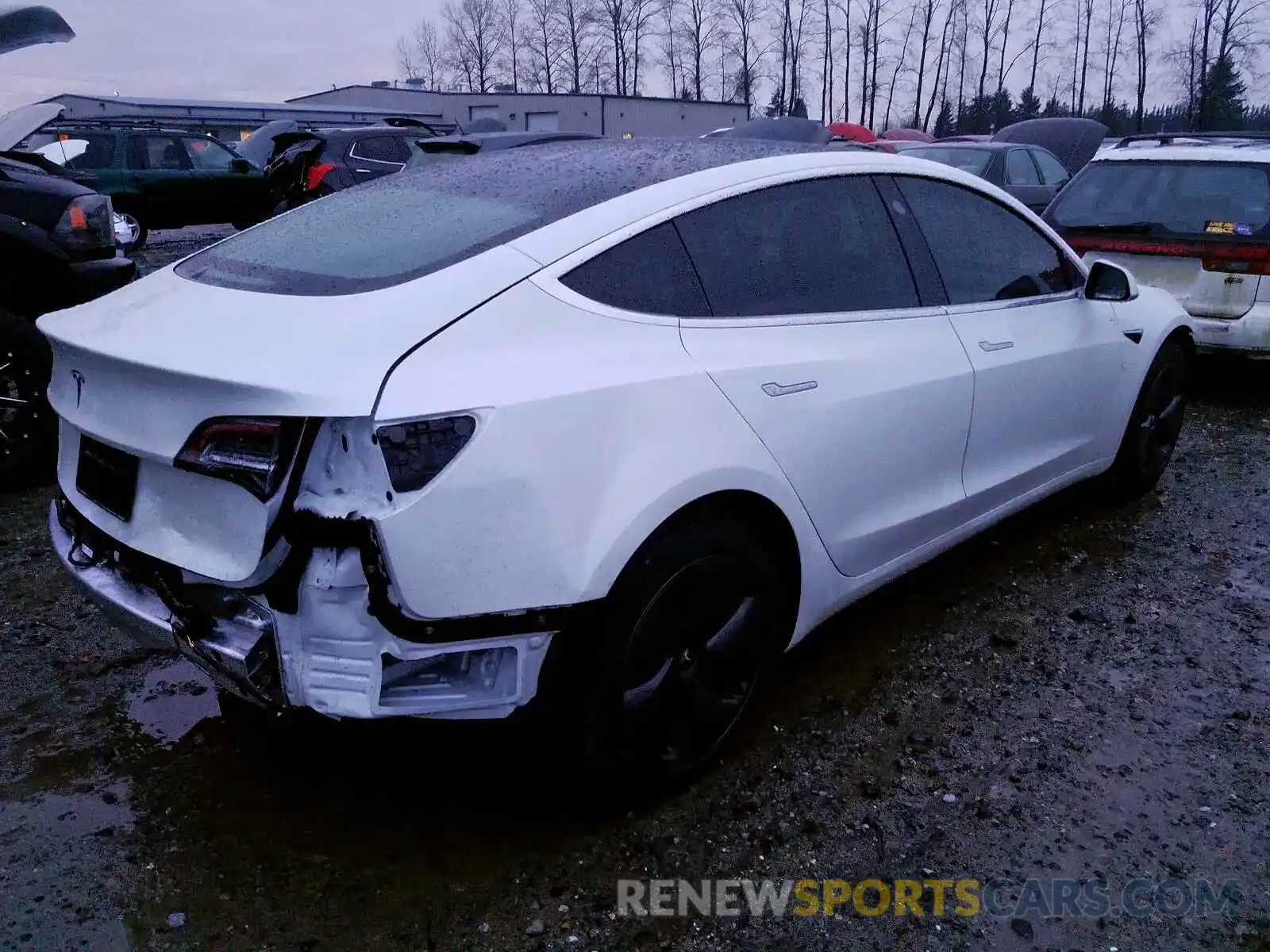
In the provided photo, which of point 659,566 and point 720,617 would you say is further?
point 720,617

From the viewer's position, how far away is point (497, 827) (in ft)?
8.33

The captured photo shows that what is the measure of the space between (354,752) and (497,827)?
1.78ft

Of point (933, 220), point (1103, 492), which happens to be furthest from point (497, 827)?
point (1103, 492)

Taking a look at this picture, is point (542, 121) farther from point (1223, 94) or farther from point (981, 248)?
point (981, 248)

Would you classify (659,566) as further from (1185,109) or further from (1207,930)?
(1185,109)

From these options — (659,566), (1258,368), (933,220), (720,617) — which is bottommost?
(1258,368)

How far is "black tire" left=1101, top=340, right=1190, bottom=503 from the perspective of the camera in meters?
4.52

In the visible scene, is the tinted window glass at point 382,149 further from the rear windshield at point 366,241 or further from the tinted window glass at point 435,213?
the rear windshield at point 366,241

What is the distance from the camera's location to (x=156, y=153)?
1554cm

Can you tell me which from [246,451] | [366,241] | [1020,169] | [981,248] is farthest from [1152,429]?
[1020,169]

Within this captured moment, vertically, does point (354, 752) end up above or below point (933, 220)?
below

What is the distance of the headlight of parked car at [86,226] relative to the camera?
489 cm

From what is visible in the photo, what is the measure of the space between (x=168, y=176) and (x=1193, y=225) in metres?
14.3

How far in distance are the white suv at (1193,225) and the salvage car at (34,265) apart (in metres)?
5.73
